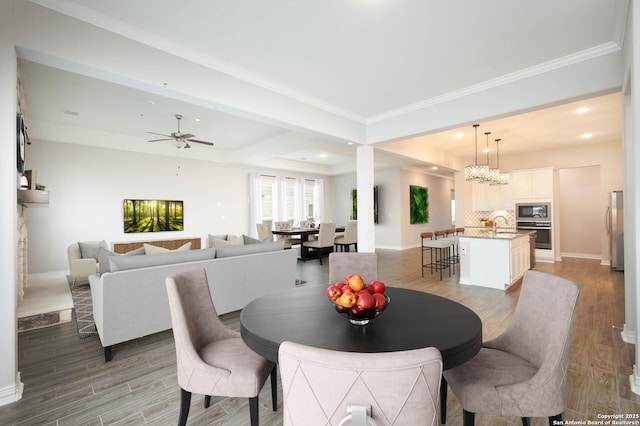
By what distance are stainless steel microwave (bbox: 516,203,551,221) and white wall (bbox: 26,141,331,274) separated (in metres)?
7.97

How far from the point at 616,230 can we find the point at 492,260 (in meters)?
3.40

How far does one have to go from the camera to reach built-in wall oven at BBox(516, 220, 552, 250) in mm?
7098

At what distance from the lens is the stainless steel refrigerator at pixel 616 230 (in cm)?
594

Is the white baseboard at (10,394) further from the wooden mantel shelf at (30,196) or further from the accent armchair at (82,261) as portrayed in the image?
the accent armchair at (82,261)

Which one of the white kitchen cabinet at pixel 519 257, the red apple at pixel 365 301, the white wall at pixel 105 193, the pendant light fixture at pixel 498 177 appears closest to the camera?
the red apple at pixel 365 301

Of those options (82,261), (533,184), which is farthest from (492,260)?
(82,261)

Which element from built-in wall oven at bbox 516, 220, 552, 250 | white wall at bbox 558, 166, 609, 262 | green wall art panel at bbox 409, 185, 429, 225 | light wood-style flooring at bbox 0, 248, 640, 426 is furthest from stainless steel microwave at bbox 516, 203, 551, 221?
light wood-style flooring at bbox 0, 248, 640, 426

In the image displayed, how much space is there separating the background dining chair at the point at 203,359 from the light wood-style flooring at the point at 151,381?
1.59 feet

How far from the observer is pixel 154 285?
2.84 metres

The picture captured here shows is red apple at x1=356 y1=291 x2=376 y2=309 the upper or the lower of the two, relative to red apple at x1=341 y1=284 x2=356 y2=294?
lower

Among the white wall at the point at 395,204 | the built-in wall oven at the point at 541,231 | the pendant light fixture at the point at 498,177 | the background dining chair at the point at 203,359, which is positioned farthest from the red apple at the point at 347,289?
the white wall at the point at 395,204

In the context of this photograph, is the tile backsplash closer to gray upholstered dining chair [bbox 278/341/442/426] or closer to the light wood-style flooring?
the light wood-style flooring

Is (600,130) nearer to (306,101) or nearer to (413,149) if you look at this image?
(413,149)

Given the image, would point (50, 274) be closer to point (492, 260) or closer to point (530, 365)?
point (530, 365)
